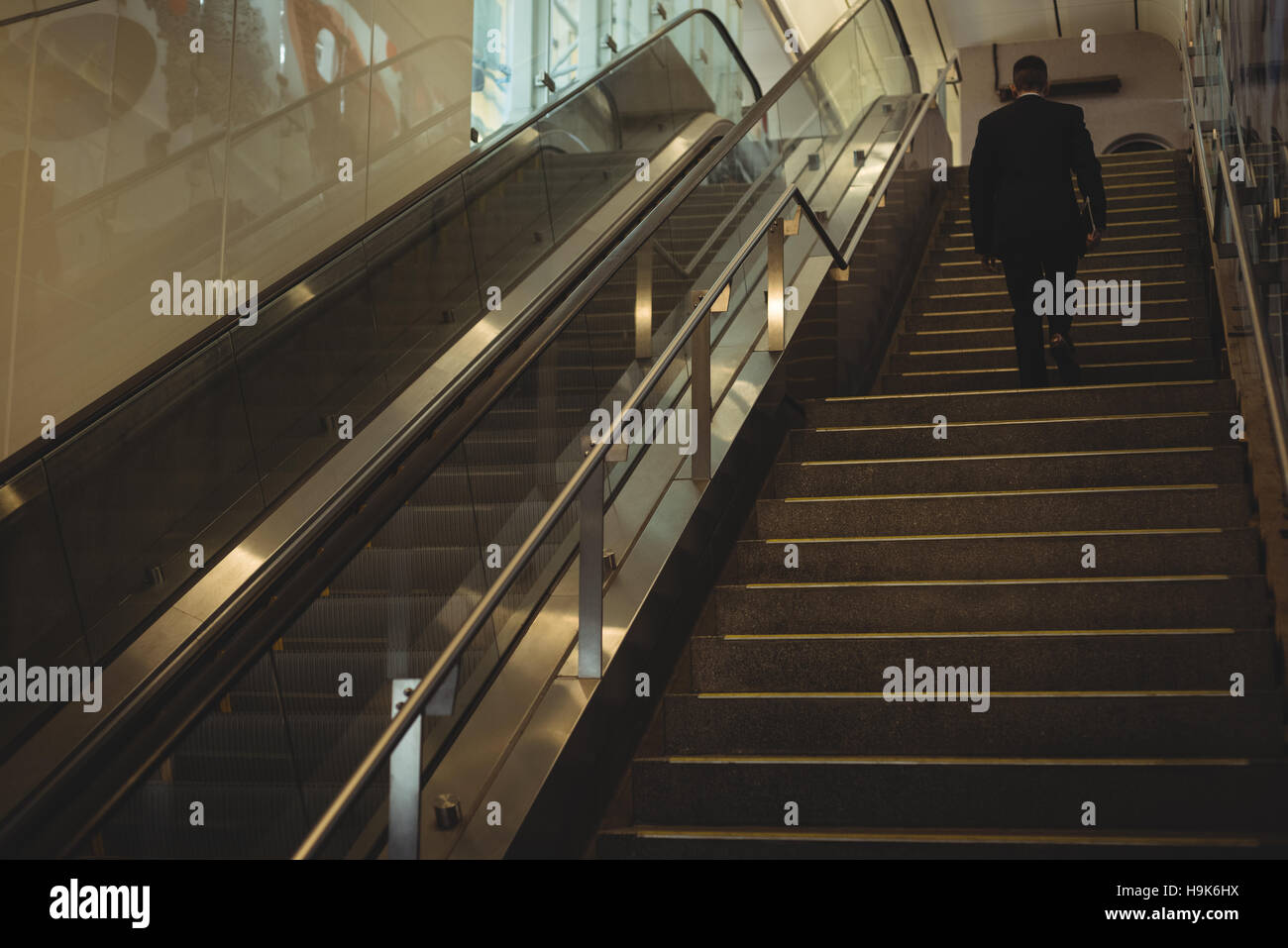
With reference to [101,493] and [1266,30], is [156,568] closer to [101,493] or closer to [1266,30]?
[101,493]

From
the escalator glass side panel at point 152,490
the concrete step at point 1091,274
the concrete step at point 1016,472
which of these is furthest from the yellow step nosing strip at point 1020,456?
the escalator glass side panel at point 152,490

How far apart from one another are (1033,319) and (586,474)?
2854mm

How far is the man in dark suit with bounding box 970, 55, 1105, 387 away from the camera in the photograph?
5.02m

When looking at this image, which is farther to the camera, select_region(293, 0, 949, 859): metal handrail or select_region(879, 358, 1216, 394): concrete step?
select_region(879, 358, 1216, 394): concrete step

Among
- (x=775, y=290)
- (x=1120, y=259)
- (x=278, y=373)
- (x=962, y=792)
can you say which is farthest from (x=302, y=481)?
(x=1120, y=259)

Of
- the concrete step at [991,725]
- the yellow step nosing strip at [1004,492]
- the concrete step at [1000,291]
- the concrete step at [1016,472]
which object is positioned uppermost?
the concrete step at [1000,291]

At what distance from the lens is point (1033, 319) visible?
5.06 meters

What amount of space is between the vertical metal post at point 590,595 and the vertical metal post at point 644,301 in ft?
3.59

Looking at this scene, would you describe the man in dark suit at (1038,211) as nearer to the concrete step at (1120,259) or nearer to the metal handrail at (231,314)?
the concrete step at (1120,259)

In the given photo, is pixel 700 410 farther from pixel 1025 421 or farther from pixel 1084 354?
pixel 1084 354

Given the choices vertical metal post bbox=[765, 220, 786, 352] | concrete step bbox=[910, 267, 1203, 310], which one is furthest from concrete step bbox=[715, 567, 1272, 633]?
concrete step bbox=[910, 267, 1203, 310]

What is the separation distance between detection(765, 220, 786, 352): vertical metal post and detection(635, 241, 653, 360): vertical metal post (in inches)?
22.4

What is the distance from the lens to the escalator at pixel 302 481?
1905 millimetres

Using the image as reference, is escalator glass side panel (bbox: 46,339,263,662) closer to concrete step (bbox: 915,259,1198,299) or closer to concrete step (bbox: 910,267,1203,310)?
concrete step (bbox: 915,259,1198,299)
